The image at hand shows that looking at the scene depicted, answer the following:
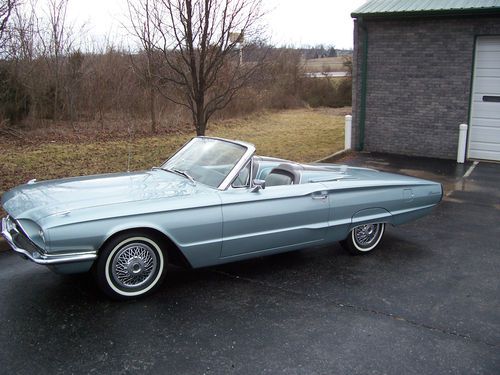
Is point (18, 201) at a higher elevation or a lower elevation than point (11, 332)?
higher

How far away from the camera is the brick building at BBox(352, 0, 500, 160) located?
432 inches

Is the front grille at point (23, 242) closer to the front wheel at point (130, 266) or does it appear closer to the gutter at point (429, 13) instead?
the front wheel at point (130, 266)

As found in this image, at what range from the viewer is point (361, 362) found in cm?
351

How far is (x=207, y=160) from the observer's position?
207 inches

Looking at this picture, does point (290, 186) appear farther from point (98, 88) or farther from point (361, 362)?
point (98, 88)

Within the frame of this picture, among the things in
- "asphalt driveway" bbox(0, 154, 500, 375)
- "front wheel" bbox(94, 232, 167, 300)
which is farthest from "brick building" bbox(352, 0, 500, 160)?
"front wheel" bbox(94, 232, 167, 300)

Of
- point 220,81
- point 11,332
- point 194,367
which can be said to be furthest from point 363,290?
point 220,81

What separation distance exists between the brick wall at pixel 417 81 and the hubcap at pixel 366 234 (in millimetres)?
6753

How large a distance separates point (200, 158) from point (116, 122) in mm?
10678

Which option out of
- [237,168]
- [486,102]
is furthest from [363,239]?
[486,102]

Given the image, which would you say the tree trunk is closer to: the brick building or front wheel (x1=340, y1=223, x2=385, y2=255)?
the brick building

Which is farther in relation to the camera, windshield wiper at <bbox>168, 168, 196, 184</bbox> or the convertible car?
windshield wiper at <bbox>168, 168, 196, 184</bbox>

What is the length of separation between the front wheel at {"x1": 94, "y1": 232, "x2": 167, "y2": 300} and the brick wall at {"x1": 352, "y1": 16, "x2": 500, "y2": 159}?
29.6ft

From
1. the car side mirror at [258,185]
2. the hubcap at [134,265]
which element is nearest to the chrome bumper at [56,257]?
the hubcap at [134,265]
